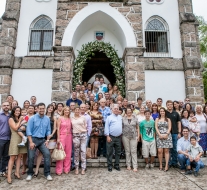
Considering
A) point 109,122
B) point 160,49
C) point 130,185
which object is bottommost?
point 130,185

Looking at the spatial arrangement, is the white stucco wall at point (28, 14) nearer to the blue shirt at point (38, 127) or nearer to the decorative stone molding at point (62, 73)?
the decorative stone molding at point (62, 73)

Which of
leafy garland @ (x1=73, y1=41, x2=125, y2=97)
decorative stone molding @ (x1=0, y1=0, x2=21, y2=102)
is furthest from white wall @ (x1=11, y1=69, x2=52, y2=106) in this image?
leafy garland @ (x1=73, y1=41, x2=125, y2=97)

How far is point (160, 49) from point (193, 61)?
1649 mm

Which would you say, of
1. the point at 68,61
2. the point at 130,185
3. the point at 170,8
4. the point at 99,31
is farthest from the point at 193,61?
the point at 130,185

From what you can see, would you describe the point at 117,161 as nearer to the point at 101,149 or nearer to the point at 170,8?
the point at 101,149

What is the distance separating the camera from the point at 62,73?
8.51 metres

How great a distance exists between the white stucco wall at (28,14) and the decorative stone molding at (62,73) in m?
1.84

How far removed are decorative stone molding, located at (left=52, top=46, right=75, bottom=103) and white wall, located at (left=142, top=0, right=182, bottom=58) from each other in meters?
4.13

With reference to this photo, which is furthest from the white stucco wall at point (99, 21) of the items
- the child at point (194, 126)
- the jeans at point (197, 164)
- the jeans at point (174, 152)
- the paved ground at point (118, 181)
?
the paved ground at point (118, 181)

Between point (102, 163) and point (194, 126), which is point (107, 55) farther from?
point (102, 163)

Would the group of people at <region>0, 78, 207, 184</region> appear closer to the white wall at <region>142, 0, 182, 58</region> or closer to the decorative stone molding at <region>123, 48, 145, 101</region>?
the decorative stone molding at <region>123, 48, 145, 101</region>

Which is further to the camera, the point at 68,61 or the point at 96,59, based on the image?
the point at 96,59

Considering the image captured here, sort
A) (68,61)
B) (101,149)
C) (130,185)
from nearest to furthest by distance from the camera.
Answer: (130,185), (101,149), (68,61)

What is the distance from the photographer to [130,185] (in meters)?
4.21
